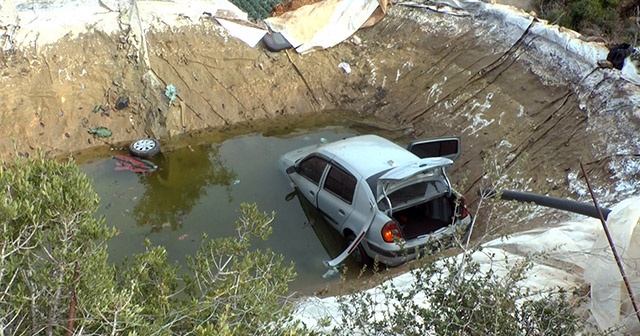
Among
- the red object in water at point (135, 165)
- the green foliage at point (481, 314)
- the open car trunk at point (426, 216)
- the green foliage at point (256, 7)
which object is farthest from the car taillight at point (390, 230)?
the green foliage at point (256, 7)

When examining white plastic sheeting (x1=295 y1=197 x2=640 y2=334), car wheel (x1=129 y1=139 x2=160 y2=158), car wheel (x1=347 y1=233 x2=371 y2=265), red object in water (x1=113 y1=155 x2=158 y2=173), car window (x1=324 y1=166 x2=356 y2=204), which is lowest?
red object in water (x1=113 y1=155 x2=158 y2=173)

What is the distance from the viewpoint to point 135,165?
10.0 m

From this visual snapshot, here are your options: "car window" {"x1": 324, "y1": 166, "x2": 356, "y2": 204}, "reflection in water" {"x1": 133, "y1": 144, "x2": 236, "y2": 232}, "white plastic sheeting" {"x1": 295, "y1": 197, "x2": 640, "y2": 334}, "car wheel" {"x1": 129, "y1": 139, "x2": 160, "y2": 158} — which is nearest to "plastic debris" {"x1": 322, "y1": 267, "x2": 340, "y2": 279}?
"car window" {"x1": 324, "y1": 166, "x2": 356, "y2": 204}

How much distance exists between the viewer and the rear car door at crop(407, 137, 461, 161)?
8539mm

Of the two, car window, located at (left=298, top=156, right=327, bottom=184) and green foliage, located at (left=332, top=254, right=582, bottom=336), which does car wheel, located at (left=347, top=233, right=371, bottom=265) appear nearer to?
car window, located at (left=298, top=156, right=327, bottom=184)

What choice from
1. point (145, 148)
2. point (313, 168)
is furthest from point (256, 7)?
point (313, 168)

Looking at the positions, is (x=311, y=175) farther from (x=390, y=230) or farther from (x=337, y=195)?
(x=390, y=230)

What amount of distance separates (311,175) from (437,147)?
215 centimetres

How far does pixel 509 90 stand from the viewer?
34.6 ft

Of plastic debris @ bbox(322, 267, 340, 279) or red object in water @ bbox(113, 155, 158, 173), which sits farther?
red object in water @ bbox(113, 155, 158, 173)

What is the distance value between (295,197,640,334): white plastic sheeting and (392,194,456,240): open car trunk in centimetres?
83

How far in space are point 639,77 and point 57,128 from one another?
11057 mm

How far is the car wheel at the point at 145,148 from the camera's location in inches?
402

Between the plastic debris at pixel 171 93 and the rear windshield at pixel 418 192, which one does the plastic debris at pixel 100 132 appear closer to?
the plastic debris at pixel 171 93
